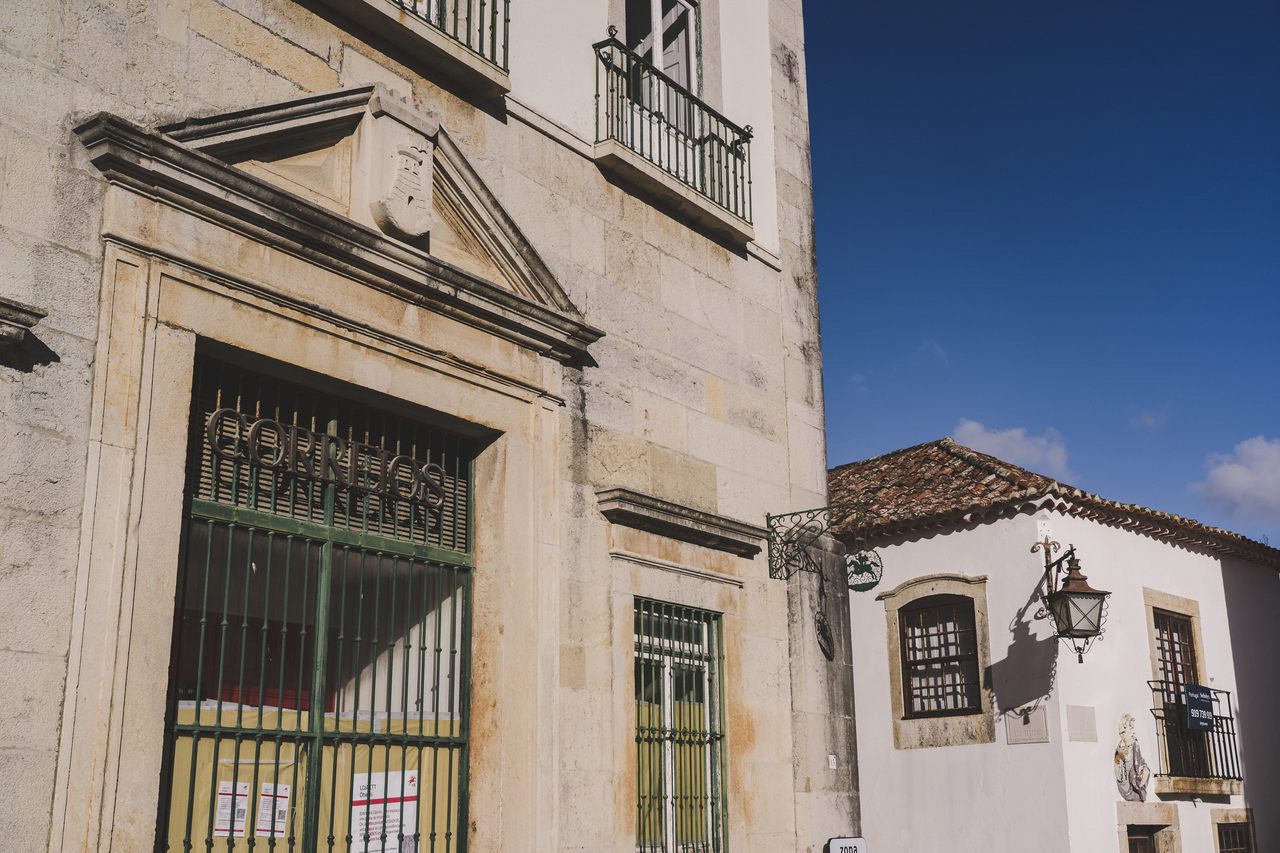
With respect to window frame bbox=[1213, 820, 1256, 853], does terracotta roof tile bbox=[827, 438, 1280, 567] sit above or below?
above

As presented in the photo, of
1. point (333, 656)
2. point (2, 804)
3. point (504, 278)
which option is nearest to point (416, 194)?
point (504, 278)

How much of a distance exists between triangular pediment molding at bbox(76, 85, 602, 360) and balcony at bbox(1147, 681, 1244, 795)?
11.1 m

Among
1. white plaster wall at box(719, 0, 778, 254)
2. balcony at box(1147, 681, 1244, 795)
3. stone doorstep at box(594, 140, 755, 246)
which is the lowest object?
balcony at box(1147, 681, 1244, 795)

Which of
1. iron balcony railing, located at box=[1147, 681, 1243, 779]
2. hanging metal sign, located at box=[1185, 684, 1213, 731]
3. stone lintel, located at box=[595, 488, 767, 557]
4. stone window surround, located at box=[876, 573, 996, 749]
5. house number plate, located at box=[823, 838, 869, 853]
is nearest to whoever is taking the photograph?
stone lintel, located at box=[595, 488, 767, 557]

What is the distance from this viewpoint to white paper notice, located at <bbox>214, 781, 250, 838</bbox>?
17.3 ft

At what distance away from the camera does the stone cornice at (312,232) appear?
504 cm

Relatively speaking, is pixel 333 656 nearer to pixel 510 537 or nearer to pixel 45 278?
pixel 510 537

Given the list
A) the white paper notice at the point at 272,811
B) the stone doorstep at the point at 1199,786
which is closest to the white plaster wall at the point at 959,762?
the stone doorstep at the point at 1199,786

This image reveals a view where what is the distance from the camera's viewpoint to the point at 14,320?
460 cm

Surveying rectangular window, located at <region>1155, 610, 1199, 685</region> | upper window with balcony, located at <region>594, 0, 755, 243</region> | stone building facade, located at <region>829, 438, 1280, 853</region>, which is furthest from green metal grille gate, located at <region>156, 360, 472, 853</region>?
rectangular window, located at <region>1155, 610, 1199, 685</region>

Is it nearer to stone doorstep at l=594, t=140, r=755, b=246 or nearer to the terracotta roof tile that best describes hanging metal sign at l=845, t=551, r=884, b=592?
stone doorstep at l=594, t=140, r=755, b=246

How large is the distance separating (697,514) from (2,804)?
13.4 ft

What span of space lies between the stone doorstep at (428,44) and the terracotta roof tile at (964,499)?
7879 mm

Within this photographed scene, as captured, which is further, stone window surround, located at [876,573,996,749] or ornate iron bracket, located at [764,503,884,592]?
stone window surround, located at [876,573,996,749]
